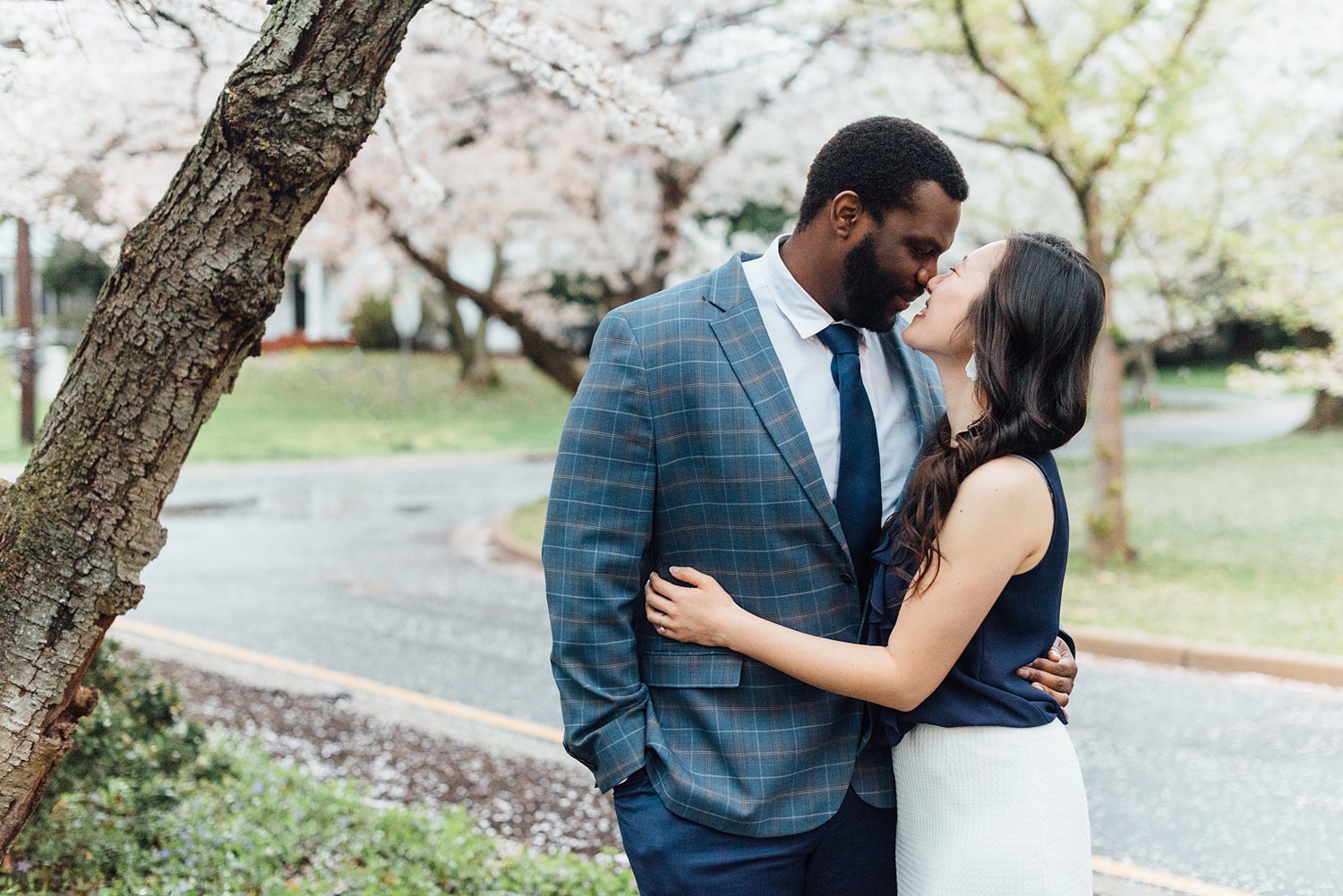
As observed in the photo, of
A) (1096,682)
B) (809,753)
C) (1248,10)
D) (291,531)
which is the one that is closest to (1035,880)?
(809,753)

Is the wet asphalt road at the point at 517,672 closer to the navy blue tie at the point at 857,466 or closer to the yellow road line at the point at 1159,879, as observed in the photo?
the yellow road line at the point at 1159,879

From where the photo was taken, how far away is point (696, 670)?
6.29 ft

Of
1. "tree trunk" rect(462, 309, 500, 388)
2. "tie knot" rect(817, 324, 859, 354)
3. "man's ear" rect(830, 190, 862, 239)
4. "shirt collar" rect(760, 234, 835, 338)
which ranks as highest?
"man's ear" rect(830, 190, 862, 239)

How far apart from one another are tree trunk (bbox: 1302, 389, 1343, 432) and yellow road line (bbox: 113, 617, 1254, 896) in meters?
20.8

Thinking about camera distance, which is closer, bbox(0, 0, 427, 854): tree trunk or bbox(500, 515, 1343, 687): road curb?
bbox(0, 0, 427, 854): tree trunk

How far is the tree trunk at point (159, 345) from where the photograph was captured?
198cm

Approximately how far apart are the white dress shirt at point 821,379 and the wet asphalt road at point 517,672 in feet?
9.33

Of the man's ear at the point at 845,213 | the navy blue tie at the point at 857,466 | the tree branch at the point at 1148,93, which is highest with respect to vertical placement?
the tree branch at the point at 1148,93

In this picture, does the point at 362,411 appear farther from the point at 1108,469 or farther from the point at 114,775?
the point at 114,775

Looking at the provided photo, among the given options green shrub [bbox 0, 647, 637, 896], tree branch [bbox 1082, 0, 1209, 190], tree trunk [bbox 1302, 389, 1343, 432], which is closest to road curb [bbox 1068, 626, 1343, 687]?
tree branch [bbox 1082, 0, 1209, 190]

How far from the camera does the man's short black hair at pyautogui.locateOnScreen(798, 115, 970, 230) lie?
191cm

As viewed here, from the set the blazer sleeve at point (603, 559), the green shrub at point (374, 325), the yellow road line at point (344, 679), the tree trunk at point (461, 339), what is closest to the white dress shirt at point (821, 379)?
the blazer sleeve at point (603, 559)

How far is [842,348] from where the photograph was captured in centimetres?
203

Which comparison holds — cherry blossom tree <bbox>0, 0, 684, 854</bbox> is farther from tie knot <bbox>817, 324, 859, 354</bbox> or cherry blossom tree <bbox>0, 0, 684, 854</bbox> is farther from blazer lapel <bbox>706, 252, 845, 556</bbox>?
tie knot <bbox>817, 324, 859, 354</bbox>
